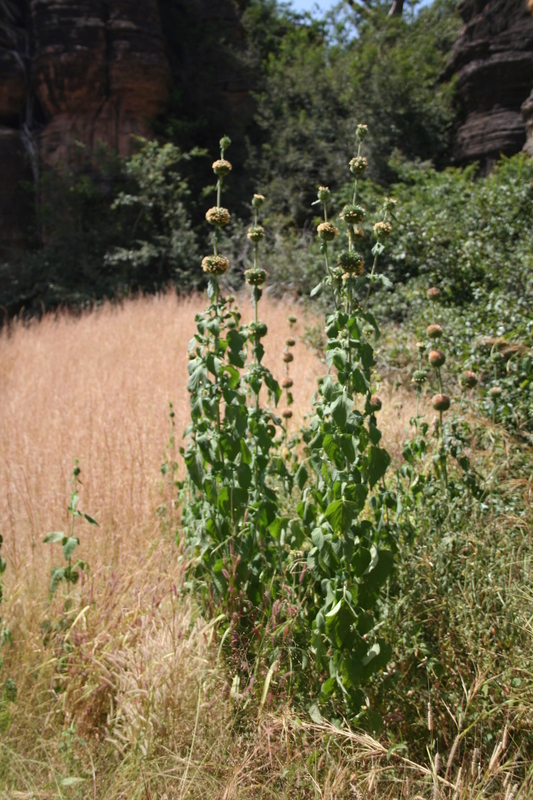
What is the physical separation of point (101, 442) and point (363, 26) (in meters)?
14.0

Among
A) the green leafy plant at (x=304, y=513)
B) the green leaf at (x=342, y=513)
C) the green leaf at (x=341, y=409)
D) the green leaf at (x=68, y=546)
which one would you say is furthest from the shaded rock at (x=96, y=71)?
the green leaf at (x=342, y=513)

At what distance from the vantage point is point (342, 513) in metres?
1.70

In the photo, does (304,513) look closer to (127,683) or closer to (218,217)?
(127,683)

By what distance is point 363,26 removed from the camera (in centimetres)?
1424

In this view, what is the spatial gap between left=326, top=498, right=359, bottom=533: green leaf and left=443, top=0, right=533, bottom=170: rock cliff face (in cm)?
1155

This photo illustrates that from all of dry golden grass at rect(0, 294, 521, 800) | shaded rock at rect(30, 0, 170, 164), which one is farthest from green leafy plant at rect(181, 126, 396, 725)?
shaded rock at rect(30, 0, 170, 164)

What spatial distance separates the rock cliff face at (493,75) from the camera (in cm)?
1100

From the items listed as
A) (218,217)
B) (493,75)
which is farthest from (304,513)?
(493,75)

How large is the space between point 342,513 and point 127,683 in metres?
1.03

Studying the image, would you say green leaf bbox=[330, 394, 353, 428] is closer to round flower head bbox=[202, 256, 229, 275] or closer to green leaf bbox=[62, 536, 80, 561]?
round flower head bbox=[202, 256, 229, 275]

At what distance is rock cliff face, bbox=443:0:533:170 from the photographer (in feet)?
36.1

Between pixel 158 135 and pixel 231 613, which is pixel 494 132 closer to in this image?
pixel 158 135

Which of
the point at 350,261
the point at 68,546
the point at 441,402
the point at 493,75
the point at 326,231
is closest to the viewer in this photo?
the point at 350,261

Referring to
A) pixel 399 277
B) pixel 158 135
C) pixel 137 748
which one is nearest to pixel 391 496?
pixel 137 748
